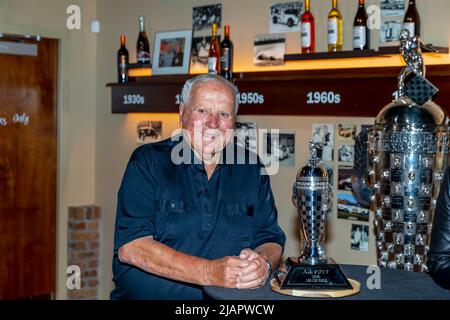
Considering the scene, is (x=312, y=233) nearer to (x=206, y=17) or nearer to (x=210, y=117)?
(x=210, y=117)

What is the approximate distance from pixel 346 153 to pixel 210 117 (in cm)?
192

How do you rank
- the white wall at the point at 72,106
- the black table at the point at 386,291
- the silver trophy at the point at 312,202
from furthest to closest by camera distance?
1. the white wall at the point at 72,106
2. the silver trophy at the point at 312,202
3. the black table at the point at 386,291

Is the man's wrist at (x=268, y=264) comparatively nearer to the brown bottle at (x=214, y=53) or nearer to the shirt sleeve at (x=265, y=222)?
the shirt sleeve at (x=265, y=222)

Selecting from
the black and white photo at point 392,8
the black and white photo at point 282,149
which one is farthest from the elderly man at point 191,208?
the black and white photo at point 282,149

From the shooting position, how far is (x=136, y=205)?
8.09ft

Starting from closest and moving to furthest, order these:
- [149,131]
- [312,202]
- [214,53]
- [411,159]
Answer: [312,202] < [411,159] < [214,53] < [149,131]

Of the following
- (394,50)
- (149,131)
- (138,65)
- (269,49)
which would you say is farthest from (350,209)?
(138,65)

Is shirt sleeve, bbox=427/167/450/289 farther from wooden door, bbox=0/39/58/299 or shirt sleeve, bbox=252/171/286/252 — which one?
wooden door, bbox=0/39/58/299

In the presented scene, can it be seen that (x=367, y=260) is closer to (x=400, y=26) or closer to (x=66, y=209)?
(x=400, y=26)

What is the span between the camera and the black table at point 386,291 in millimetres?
2160

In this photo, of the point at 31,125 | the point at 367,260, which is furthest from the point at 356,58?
the point at 31,125

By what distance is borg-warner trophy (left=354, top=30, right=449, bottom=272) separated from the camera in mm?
3277

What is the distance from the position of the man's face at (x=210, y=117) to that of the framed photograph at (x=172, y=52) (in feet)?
8.60

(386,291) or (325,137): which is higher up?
(325,137)
